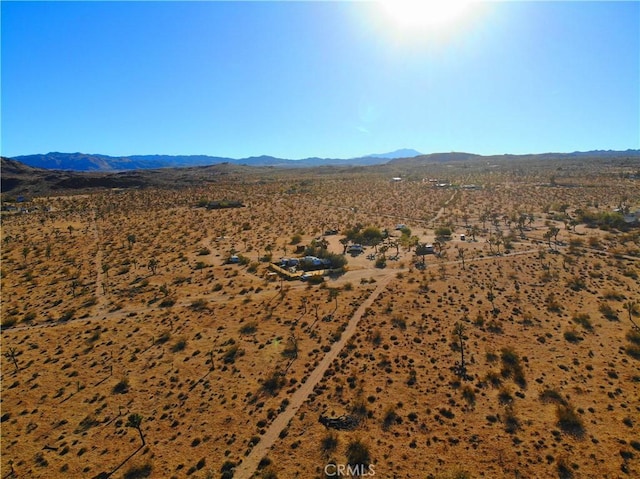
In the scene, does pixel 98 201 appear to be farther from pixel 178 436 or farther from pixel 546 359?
pixel 546 359

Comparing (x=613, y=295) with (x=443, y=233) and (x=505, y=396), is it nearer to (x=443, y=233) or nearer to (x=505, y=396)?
(x=505, y=396)

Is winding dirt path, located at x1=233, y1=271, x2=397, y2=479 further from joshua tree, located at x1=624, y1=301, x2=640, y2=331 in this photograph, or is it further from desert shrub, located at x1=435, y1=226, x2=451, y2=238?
desert shrub, located at x1=435, y1=226, x2=451, y2=238

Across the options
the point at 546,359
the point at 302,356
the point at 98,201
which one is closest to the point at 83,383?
the point at 302,356

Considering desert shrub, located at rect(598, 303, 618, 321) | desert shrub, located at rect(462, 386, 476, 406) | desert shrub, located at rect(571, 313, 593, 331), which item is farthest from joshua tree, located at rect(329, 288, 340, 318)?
desert shrub, located at rect(598, 303, 618, 321)

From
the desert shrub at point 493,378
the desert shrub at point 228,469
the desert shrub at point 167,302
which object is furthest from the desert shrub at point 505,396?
the desert shrub at point 167,302

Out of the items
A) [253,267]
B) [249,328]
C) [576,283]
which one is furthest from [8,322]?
[576,283]
